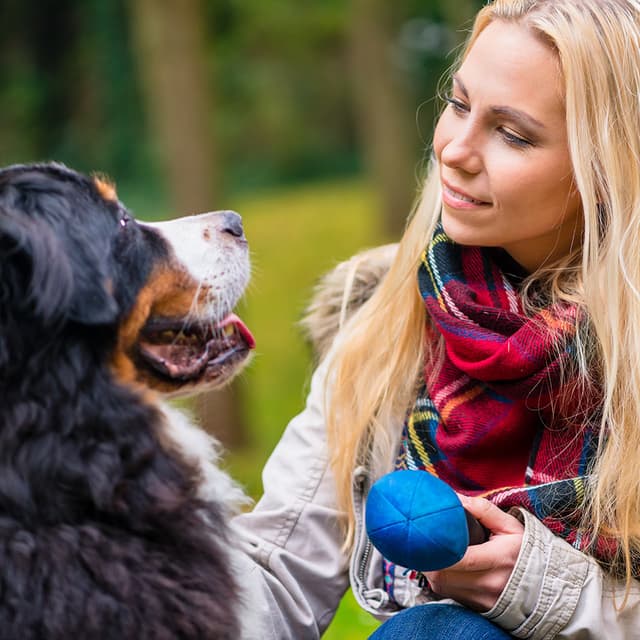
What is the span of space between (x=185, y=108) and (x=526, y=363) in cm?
463

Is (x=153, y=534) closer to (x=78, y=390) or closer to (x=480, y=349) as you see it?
(x=78, y=390)

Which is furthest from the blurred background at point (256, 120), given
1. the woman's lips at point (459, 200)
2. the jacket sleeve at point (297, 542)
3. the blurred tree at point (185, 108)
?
the woman's lips at point (459, 200)

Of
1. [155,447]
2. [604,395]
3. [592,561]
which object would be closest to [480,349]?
[604,395]

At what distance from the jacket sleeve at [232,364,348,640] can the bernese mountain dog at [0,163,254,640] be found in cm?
18

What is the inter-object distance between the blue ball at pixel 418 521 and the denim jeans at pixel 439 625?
23 cm

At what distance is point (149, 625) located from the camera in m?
1.94

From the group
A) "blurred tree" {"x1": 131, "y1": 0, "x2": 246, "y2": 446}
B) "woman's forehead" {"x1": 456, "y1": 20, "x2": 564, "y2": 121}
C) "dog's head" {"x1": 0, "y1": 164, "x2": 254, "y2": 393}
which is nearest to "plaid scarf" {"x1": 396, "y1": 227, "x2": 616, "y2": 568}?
"woman's forehead" {"x1": 456, "y1": 20, "x2": 564, "y2": 121}

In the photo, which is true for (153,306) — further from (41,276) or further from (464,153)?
(464,153)

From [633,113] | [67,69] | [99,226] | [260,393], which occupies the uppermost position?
[633,113]

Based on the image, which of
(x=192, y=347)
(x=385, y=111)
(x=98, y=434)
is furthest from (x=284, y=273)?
(x=98, y=434)

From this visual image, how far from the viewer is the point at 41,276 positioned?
6.15ft

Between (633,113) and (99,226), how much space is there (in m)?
1.12

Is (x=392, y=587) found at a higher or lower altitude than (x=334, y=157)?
higher

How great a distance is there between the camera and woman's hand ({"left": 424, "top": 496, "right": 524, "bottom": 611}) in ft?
→ 6.80
